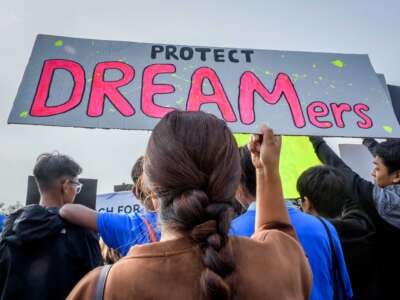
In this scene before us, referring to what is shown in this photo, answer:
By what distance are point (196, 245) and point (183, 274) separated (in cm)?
7

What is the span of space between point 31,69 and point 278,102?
137cm

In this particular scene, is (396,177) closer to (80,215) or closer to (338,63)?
(338,63)

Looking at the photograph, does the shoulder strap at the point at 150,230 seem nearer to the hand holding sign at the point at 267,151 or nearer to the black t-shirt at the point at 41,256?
the black t-shirt at the point at 41,256

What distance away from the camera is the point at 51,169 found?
8.14 ft

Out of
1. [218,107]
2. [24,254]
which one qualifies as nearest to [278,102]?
[218,107]

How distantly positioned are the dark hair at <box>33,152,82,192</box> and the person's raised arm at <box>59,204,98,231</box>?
33cm

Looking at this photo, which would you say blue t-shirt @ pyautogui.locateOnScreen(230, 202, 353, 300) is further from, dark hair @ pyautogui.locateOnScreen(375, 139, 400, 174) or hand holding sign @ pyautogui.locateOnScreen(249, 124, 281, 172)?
dark hair @ pyautogui.locateOnScreen(375, 139, 400, 174)

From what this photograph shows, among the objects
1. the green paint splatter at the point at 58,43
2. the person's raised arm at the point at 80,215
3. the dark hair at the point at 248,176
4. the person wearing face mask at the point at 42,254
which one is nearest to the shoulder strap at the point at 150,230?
the person's raised arm at the point at 80,215

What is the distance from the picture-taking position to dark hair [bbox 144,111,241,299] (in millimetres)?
825

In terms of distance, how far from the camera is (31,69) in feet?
6.41

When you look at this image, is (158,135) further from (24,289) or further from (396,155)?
(396,155)

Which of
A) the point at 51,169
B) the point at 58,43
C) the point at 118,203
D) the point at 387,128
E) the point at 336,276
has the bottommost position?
the point at 336,276

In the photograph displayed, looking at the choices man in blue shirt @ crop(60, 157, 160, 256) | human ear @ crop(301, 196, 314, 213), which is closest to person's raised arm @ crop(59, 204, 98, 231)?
man in blue shirt @ crop(60, 157, 160, 256)

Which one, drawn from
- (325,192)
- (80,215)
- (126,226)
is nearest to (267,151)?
(126,226)
